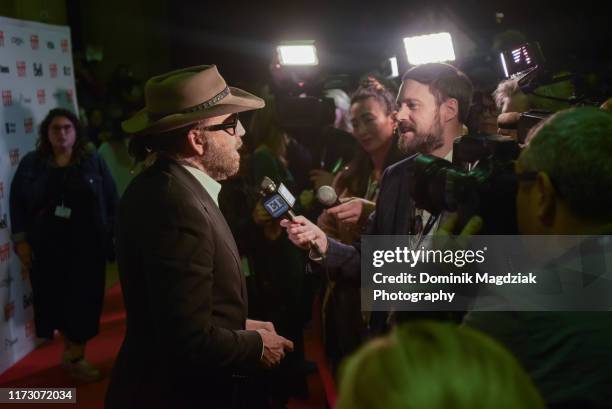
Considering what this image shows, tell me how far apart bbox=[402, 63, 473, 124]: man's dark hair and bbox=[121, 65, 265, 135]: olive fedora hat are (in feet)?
2.17

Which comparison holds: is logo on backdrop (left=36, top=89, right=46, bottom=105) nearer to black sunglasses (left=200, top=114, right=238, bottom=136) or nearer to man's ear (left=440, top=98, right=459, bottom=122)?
black sunglasses (left=200, top=114, right=238, bottom=136)

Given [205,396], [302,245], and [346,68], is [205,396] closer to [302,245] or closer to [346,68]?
[302,245]

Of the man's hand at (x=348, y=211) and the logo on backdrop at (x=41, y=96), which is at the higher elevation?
the logo on backdrop at (x=41, y=96)

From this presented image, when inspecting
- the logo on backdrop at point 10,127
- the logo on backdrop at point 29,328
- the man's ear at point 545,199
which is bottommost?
the logo on backdrop at point 29,328

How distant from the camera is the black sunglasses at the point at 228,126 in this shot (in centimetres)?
191

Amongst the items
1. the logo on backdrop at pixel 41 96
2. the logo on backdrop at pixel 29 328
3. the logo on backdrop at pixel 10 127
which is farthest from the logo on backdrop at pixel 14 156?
the logo on backdrop at pixel 29 328

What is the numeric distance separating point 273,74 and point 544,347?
4188 millimetres

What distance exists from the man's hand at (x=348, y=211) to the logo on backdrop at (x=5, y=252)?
2.35 meters

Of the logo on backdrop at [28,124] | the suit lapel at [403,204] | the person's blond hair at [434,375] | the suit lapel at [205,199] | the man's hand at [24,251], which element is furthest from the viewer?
the logo on backdrop at [28,124]

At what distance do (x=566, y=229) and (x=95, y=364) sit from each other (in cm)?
365

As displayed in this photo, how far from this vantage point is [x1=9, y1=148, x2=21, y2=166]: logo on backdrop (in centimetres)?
423

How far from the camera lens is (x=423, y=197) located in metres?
1.53

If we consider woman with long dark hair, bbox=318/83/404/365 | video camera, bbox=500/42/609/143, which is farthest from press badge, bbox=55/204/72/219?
video camera, bbox=500/42/609/143

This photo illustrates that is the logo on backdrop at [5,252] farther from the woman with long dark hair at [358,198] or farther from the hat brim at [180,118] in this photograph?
the hat brim at [180,118]
